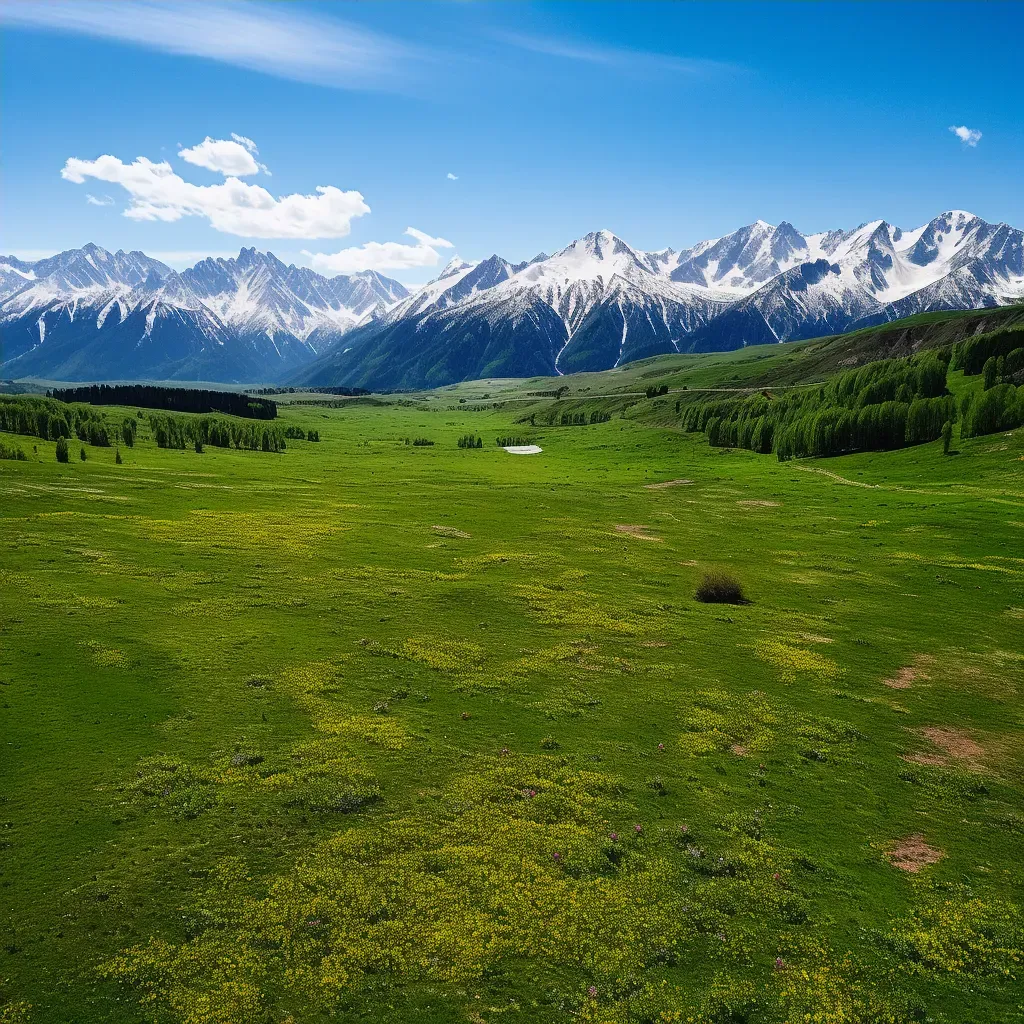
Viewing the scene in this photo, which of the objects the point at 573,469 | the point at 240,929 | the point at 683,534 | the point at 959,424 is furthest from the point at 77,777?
the point at 959,424

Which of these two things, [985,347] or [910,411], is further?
[985,347]

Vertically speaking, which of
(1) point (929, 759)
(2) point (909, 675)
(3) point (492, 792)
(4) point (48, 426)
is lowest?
(2) point (909, 675)

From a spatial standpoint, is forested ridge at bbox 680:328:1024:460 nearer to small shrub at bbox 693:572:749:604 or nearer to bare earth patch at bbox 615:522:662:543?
bare earth patch at bbox 615:522:662:543

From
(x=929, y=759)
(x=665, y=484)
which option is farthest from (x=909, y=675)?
(x=665, y=484)

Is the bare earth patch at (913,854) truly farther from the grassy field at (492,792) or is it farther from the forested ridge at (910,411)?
the forested ridge at (910,411)

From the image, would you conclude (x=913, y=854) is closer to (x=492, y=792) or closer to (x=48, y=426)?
(x=492, y=792)

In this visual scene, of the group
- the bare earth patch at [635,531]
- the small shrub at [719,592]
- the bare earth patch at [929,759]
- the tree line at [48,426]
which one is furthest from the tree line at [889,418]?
the tree line at [48,426]
